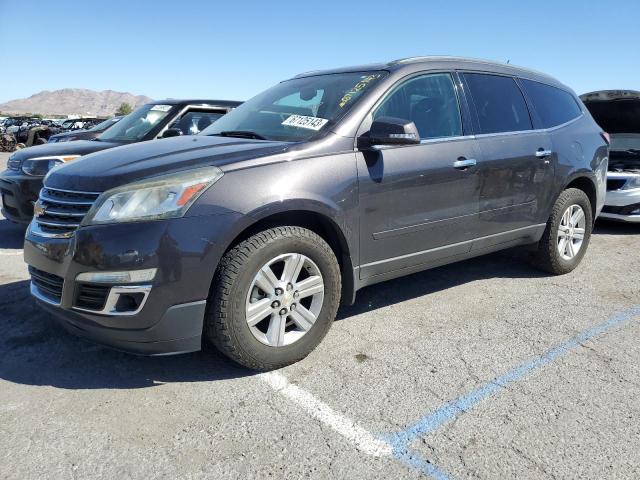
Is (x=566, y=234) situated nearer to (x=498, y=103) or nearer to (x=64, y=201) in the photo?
(x=498, y=103)

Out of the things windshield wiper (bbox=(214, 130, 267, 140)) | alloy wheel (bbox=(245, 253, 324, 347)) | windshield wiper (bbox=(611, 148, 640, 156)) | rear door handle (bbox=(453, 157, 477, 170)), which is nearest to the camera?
alloy wheel (bbox=(245, 253, 324, 347))

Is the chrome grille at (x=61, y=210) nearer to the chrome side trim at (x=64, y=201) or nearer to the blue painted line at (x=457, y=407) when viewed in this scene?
the chrome side trim at (x=64, y=201)

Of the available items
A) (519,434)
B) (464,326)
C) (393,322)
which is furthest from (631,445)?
(393,322)

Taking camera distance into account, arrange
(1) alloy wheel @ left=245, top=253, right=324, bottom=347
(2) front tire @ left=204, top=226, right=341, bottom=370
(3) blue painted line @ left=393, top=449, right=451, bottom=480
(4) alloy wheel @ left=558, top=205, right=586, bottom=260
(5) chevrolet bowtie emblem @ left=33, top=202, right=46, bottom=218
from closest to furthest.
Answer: (3) blue painted line @ left=393, top=449, right=451, bottom=480 < (2) front tire @ left=204, top=226, right=341, bottom=370 < (1) alloy wheel @ left=245, top=253, right=324, bottom=347 < (5) chevrolet bowtie emblem @ left=33, top=202, right=46, bottom=218 < (4) alloy wheel @ left=558, top=205, right=586, bottom=260

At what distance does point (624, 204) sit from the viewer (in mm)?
6543

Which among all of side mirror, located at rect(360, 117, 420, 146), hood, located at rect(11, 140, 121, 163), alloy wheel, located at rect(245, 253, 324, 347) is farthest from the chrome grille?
hood, located at rect(11, 140, 121, 163)

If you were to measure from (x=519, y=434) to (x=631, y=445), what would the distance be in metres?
0.47

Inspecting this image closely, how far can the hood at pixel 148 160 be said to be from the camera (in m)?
2.62

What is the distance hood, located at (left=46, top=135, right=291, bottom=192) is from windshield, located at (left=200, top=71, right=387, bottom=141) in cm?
26

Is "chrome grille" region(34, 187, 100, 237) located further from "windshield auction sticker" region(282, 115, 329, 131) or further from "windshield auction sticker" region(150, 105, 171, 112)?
"windshield auction sticker" region(150, 105, 171, 112)

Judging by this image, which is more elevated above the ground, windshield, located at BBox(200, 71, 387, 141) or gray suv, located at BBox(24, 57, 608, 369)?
windshield, located at BBox(200, 71, 387, 141)

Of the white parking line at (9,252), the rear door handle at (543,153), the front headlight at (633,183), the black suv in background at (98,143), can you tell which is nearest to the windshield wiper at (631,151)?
the front headlight at (633,183)

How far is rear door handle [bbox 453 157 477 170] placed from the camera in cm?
350

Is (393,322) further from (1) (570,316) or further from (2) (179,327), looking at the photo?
(2) (179,327)
